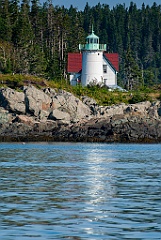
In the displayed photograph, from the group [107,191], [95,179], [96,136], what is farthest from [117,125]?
A: [107,191]

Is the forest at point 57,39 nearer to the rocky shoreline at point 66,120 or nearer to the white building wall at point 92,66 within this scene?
the white building wall at point 92,66

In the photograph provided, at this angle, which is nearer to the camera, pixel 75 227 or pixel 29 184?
pixel 75 227

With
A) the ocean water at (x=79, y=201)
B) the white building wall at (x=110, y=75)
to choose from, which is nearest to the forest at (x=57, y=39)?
the white building wall at (x=110, y=75)

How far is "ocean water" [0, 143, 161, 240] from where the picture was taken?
14836mm

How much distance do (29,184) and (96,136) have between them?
39691 mm

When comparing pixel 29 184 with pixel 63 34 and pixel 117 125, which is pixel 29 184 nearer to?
pixel 117 125

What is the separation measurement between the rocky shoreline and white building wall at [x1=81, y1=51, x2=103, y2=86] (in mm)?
13730

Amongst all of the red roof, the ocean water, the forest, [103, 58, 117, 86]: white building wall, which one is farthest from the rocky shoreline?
the ocean water

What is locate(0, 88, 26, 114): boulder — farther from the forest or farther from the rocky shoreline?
the forest

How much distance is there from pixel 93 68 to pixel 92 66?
26cm

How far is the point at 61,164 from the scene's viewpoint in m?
35.4

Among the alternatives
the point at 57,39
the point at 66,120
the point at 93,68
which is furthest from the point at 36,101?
the point at 57,39

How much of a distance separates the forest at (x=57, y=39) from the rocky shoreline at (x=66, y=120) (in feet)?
40.1

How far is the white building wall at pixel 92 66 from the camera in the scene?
84.9 meters
